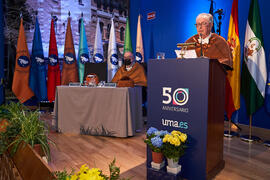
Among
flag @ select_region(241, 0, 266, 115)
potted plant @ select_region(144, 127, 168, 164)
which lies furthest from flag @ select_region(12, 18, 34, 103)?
flag @ select_region(241, 0, 266, 115)

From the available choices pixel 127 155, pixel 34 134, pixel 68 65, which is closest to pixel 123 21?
pixel 68 65

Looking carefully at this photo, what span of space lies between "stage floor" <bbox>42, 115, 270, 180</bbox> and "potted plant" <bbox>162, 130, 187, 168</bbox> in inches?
18.9

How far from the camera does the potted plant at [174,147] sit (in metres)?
1.65

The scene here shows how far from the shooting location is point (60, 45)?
19.4 feet

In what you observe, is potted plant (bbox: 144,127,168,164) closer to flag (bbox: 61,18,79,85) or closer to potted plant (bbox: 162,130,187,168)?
potted plant (bbox: 162,130,187,168)

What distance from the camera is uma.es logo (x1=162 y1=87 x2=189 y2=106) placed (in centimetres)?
177

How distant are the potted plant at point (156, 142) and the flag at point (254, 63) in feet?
7.34

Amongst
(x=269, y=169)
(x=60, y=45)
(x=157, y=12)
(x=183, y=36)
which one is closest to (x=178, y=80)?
(x=269, y=169)

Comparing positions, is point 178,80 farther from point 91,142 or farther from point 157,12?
point 157,12

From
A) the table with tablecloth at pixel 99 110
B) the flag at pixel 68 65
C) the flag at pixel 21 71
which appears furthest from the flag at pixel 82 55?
the table with tablecloth at pixel 99 110

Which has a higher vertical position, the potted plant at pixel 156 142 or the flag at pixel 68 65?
the flag at pixel 68 65

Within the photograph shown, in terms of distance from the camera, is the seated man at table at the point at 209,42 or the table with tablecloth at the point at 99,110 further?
the table with tablecloth at the point at 99,110

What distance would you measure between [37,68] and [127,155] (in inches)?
152

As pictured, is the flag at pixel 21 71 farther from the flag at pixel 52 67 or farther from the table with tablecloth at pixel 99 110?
the table with tablecloth at pixel 99 110
